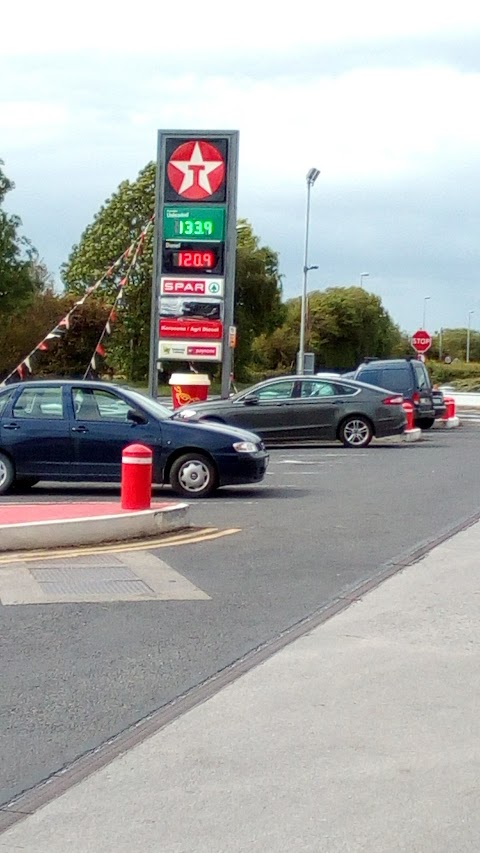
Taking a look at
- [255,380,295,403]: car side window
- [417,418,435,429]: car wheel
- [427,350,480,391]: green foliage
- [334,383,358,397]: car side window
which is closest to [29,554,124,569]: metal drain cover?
[255,380,295,403]: car side window

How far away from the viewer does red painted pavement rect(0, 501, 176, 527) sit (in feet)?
A: 39.9

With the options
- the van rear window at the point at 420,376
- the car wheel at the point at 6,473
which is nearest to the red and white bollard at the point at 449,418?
the van rear window at the point at 420,376

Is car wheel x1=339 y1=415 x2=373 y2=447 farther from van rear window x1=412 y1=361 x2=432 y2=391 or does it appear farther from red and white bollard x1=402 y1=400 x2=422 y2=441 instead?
van rear window x1=412 y1=361 x2=432 y2=391

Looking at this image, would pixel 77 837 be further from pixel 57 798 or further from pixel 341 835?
pixel 341 835

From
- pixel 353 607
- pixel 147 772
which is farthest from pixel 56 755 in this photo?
pixel 353 607

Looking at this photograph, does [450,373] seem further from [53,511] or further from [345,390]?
[53,511]

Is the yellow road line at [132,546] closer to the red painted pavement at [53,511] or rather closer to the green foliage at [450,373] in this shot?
the red painted pavement at [53,511]

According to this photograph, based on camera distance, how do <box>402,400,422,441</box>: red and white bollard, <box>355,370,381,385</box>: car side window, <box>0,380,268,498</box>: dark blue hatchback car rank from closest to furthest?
1. <box>0,380,268,498</box>: dark blue hatchback car
2. <box>402,400,422,441</box>: red and white bollard
3. <box>355,370,381,385</box>: car side window

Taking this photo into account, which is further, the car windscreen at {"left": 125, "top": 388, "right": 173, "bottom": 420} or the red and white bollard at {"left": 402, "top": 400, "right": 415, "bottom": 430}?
the red and white bollard at {"left": 402, "top": 400, "right": 415, "bottom": 430}

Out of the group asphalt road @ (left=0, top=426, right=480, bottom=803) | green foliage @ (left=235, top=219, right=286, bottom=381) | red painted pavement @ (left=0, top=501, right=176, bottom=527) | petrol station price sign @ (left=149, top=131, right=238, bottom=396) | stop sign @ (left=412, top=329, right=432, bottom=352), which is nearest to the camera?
asphalt road @ (left=0, top=426, right=480, bottom=803)

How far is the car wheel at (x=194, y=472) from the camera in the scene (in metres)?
16.0

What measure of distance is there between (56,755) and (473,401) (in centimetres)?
4896

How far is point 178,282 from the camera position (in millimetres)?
30438

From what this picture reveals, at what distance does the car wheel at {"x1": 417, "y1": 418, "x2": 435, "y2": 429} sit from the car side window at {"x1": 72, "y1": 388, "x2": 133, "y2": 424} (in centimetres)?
1753
